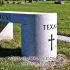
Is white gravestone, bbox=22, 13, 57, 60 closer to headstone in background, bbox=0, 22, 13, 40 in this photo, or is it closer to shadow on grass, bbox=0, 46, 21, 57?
shadow on grass, bbox=0, 46, 21, 57

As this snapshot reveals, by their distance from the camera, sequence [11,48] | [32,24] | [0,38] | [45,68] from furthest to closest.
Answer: [0,38]
[11,48]
[32,24]
[45,68]

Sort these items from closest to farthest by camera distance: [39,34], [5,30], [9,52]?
[39,34]
[9,52]
[5,30]

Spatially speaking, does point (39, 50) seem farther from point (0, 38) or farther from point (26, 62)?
point (0, 38)

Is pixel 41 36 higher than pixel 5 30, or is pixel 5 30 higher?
pixel 41 36

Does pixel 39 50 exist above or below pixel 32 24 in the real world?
below

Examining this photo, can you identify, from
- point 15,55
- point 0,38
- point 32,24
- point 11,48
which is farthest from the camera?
point 0,38

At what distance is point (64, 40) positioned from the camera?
11547 mm

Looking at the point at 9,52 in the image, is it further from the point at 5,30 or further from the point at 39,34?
the point at 5,30

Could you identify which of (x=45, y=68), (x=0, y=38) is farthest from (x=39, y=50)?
(x=0, y=38)

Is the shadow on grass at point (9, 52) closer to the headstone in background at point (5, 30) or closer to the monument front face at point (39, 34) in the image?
the monument front face at point (39, 34)

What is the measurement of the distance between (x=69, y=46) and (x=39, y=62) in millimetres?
2396

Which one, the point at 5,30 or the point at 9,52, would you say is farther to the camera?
the point at 5,30

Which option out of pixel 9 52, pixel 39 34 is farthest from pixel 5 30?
pixel 39 34

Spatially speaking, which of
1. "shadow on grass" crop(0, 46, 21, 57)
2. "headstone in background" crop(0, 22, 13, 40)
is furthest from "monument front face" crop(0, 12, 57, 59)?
"headstone in background" crop(0, 22, 13, 40)
